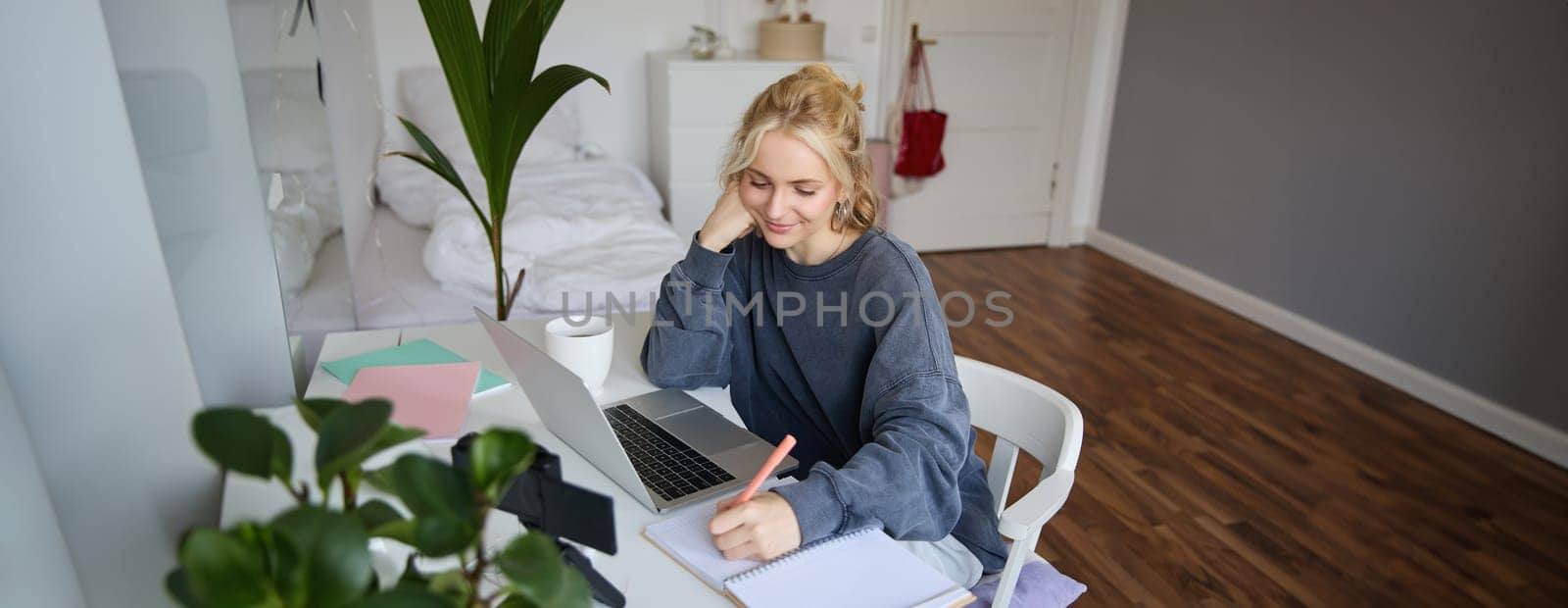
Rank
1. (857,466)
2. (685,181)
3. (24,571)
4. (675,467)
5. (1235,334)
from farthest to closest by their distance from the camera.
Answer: (685,181), (1235,334), (675,467), (857,466), (24,571)

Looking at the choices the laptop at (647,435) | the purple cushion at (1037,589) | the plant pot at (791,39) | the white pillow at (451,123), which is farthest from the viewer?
the plant pot at (791,39)

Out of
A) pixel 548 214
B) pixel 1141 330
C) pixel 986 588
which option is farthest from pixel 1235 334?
pixel 986 588

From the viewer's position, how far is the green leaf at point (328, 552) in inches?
19.0

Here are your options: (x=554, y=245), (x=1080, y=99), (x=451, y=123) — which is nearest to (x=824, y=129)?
(x=554, y=245)

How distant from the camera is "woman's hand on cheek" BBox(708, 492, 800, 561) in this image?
0.96m

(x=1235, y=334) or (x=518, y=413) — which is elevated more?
(x=518, y=413)

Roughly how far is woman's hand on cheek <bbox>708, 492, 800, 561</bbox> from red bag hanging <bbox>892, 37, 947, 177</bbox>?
355 centimetres

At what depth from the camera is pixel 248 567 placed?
0.48 meters

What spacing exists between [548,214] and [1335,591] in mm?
2253

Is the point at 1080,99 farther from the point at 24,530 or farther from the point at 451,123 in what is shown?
the point at 24,530

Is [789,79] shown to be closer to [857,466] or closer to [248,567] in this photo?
[857,466]

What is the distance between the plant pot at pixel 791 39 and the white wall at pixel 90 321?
3453mm

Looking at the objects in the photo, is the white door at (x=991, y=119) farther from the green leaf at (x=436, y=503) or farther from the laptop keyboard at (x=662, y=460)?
the green leaf at (x=436, y=503)

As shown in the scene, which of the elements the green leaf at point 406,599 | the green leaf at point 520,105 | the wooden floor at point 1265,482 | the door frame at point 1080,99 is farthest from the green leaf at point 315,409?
the door frame at point 1080,99
